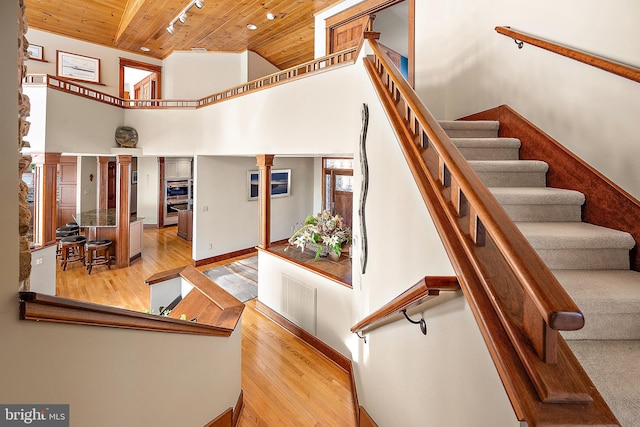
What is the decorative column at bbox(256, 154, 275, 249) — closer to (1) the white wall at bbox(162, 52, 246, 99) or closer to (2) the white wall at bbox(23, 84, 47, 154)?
(2) the white wall at bbox(23, 84, 47, 154)

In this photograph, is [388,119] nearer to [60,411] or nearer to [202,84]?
[60,411]

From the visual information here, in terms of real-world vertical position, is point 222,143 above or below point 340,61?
below

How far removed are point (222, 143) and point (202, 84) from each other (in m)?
2.71

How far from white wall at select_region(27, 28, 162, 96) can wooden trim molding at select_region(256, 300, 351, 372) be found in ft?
21.3

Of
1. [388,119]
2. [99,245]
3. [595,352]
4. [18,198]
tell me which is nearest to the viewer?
[18,198]

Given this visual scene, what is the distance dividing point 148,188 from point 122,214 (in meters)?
3.80

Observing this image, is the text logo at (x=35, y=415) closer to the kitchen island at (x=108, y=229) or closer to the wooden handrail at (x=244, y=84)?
the wooden handrail at (x=244, y=84)

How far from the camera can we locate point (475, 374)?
0.97 metres

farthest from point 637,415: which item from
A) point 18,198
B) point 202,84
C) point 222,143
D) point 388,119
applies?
point 202,84

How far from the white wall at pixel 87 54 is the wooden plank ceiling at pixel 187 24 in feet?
0.42

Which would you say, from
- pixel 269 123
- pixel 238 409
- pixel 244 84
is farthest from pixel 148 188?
pixel 238 409

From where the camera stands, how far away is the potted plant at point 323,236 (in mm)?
4504

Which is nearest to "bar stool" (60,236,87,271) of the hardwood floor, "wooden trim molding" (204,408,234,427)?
the hardwood floor

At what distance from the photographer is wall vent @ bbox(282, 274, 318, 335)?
13.8ft
